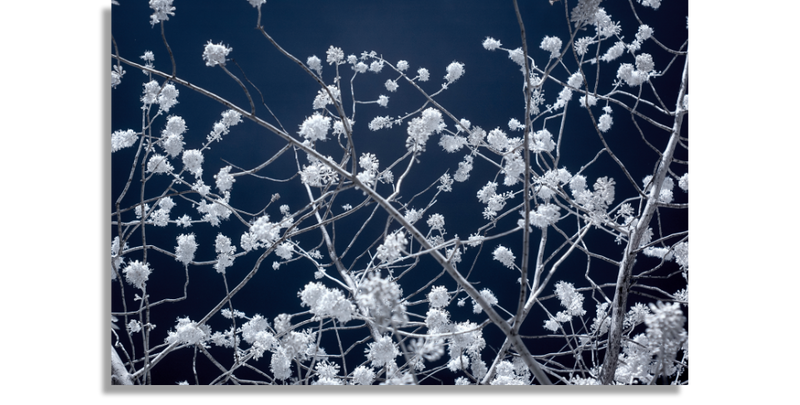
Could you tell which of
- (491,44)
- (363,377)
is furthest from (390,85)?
(363,377)

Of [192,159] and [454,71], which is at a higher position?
[454,71]

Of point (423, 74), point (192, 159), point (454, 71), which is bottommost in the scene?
point (192, 159)

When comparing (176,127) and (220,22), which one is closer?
(176,127)

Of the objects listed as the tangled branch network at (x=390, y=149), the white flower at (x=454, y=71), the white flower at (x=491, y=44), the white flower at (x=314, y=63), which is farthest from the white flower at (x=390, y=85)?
the white flower at (x=491, y=44)

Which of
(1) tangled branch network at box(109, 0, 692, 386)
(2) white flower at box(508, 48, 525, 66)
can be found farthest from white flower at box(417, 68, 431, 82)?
(2) white flower at box(508, 48, 525, 66)

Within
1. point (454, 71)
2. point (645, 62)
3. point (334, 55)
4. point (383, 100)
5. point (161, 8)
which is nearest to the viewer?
point (161, 8)

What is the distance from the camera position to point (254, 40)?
2.72 meters

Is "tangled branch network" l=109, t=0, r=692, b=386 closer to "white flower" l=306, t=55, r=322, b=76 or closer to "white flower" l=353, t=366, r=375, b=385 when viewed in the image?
"white flower" l=306, t=55, r=322, b=76

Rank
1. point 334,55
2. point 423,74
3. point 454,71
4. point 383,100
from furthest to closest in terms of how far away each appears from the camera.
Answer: point 383,100
point 423,74
point 454,71
point 334,55

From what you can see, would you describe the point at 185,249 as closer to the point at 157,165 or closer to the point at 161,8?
the point at 157,165

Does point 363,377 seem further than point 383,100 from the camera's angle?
No

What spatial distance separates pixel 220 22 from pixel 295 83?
0.65 metres

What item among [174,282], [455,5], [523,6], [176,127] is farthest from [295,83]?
[174,282]
